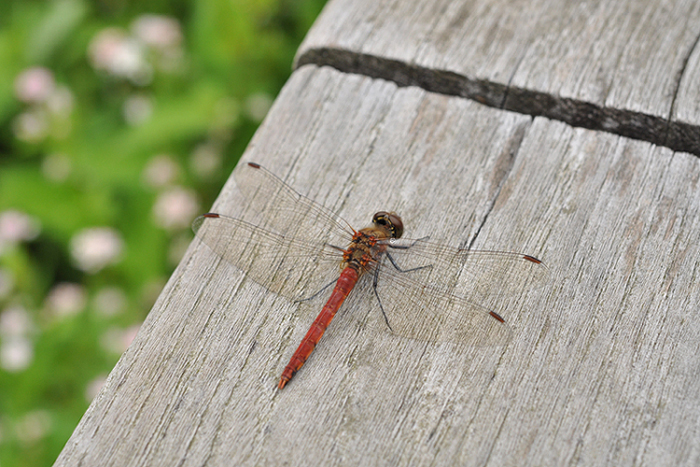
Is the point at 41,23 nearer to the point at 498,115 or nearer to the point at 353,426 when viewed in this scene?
the point at 498,115

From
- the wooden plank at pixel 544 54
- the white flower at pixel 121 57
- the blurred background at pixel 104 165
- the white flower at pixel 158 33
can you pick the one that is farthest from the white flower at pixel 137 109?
the wooden plank at pixel 544 54

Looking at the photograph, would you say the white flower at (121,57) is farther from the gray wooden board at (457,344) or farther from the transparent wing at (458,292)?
the transparent wing at (458,292)

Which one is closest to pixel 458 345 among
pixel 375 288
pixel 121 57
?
pixel 375 288

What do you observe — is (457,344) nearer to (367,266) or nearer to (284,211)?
(367,266)

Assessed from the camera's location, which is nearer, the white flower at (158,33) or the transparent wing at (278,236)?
the transparent wing at (278,236)

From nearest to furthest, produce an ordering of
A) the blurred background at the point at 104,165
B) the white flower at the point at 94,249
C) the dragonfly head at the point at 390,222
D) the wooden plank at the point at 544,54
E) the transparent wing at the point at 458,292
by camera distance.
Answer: the transparent wing at the point at 458,292 < the dragonfly head at the point at 390,222 < the wooden plank at the point at 544,54 < the blurred background at the point at 104,165 < the white flower at the point at 94,249

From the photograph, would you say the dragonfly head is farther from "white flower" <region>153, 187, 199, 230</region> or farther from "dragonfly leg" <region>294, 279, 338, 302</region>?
"white flower" <region>153, 187, 199, 230</region>

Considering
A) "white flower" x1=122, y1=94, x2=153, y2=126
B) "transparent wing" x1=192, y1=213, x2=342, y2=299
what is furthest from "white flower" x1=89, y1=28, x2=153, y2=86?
"transparent wing" x1=192, y1=213, x2=342, y2=299
